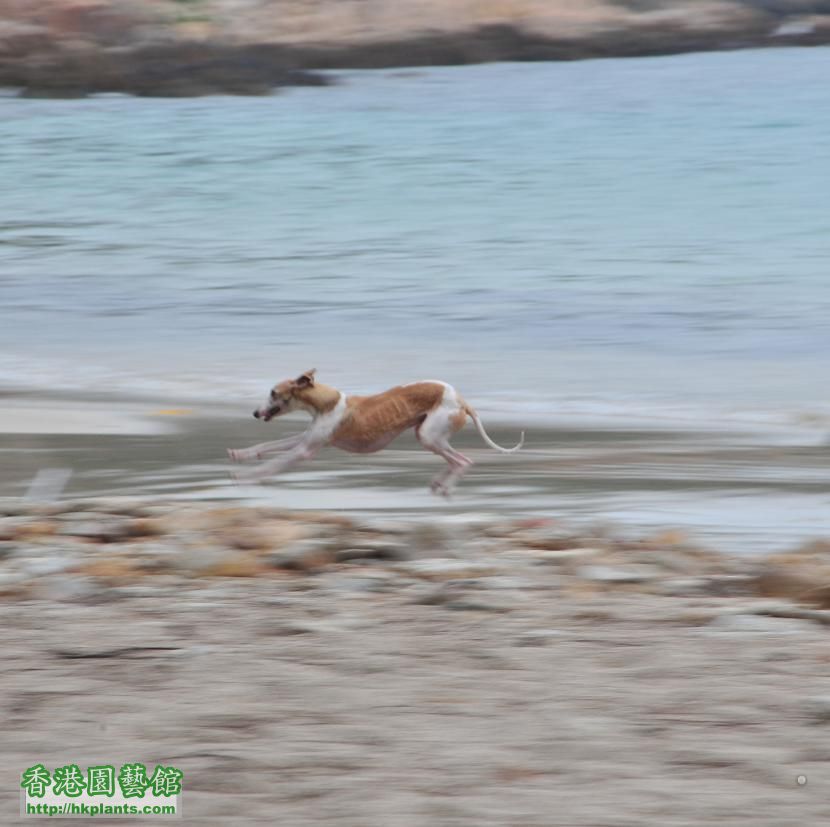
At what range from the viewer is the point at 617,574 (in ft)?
13.4

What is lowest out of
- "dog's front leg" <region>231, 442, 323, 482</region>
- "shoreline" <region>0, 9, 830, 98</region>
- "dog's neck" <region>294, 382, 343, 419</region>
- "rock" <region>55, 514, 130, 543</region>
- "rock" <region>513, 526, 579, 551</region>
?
"rock" <region>513, 526, 579, 551</region>

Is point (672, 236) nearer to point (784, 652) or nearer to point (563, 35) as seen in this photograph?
point (563, 35)

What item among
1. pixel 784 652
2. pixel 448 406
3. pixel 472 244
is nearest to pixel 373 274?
pixel 472 244

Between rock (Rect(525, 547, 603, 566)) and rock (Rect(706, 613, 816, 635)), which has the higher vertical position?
rock (Rect(706, 613, 816, 635))

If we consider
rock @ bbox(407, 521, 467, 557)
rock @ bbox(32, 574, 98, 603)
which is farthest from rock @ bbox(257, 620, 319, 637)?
rock @ bbox(407, 521, 467, 557)

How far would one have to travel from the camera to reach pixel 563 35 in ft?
87.6

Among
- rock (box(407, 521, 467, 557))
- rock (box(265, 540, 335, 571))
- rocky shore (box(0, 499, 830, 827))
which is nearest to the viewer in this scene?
rocky shore (box(0, 499, 830, 827))

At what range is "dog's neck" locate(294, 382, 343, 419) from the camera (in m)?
4.54

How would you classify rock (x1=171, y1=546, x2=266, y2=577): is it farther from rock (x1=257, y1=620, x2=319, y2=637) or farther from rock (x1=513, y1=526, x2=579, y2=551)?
rock (x1=513, y1=526, x2=579, y2=551)

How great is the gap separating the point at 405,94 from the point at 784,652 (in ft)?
78.2

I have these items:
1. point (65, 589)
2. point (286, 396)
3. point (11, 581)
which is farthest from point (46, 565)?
point (286, 396)

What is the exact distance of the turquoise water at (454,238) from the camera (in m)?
9.62

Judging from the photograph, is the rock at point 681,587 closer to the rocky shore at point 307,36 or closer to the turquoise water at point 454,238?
the turquoise water at point 454,238

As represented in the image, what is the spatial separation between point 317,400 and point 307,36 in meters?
22.9
